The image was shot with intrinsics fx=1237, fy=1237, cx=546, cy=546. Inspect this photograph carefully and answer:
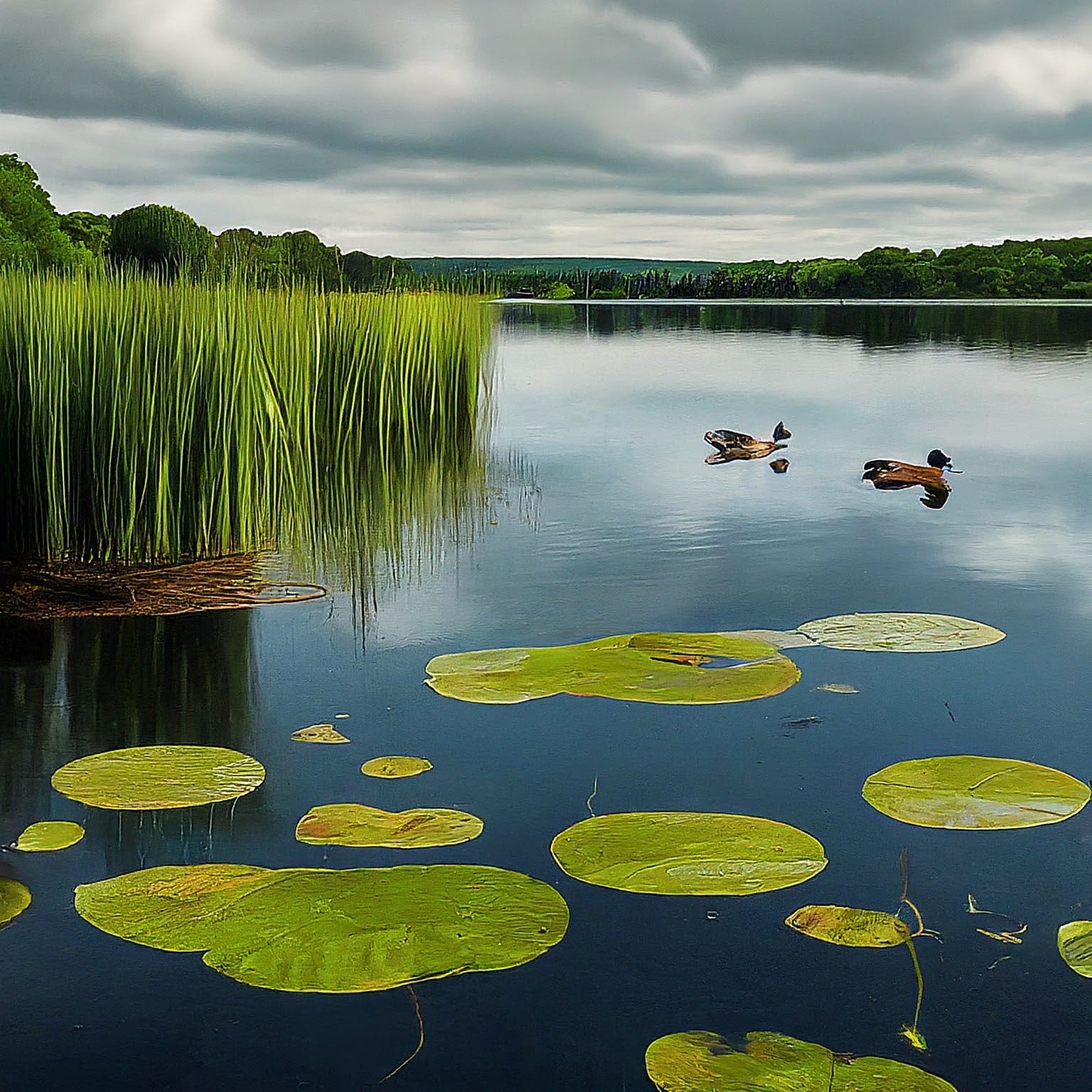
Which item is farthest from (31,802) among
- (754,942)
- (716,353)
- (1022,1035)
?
(716,353)

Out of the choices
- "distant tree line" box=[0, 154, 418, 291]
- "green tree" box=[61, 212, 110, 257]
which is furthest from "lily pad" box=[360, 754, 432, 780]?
"green tree" box=[61, 212, 110, 257]

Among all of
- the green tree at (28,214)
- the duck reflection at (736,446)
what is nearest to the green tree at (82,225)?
the green tree at (28,214)

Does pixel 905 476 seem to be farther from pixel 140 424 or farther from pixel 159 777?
pixel 159 777

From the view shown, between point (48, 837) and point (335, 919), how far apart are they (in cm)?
79

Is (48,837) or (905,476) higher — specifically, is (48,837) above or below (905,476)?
below

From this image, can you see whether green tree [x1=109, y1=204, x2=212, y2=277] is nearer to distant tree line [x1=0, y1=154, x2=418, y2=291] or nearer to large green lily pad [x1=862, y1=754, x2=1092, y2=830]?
distant tree line [x1=0, y1=154, x2=418, y2=291]

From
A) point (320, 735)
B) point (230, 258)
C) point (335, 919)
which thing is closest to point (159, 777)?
point (320, 735)

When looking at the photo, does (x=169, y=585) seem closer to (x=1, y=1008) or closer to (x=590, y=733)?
(x=590, y=733)

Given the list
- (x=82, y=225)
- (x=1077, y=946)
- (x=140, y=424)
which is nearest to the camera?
(x=1077, y=946)

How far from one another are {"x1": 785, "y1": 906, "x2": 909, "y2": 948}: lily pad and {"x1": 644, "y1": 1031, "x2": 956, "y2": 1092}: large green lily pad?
0.34 m

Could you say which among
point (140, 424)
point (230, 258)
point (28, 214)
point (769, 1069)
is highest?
point (28, 214)

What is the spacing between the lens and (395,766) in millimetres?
3008

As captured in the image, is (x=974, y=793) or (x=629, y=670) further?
(x=629, y=670)

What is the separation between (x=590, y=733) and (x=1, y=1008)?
1610 mm
